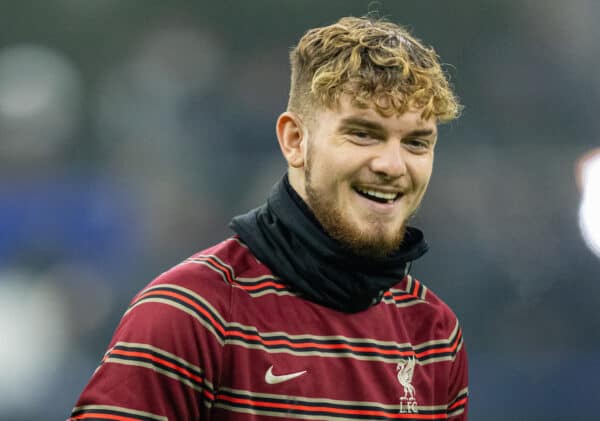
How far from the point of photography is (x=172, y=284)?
1.76 meters

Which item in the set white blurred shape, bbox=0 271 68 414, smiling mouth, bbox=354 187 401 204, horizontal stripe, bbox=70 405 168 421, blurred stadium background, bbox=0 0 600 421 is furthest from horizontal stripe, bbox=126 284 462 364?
white blurred shape, bbox=0 271 68 414

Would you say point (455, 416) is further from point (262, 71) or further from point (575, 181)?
point (262, 71)

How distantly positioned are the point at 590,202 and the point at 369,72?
430 centimetres

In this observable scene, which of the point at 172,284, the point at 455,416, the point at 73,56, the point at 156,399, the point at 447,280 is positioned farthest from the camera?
the point at 73,56

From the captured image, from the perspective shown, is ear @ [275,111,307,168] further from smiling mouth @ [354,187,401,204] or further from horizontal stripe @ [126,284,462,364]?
horizontal stripe @ [126,284,462,364]

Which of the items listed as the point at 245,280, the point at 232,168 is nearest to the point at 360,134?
the point at 245,280

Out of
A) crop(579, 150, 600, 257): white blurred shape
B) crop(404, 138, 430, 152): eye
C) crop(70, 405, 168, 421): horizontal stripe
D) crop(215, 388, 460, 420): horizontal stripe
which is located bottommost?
crop(70, 405, 168, 421): horizontal stripe

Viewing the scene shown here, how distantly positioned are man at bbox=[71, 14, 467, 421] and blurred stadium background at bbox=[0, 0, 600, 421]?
10.7ft

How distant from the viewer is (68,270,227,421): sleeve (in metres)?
1.64

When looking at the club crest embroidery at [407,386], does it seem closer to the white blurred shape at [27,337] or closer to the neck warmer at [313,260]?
the neck warmer at [313,260]

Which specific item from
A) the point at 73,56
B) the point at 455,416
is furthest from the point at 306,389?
the point at 73,56

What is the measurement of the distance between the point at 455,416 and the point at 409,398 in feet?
0.75

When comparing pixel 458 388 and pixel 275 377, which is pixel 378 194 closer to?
pixel 275 377

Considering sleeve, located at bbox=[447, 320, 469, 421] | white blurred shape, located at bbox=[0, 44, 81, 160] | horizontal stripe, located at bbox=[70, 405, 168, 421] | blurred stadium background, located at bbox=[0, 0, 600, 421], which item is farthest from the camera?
white blurred shape, located at bbox=[0, 44, 81, 160]
